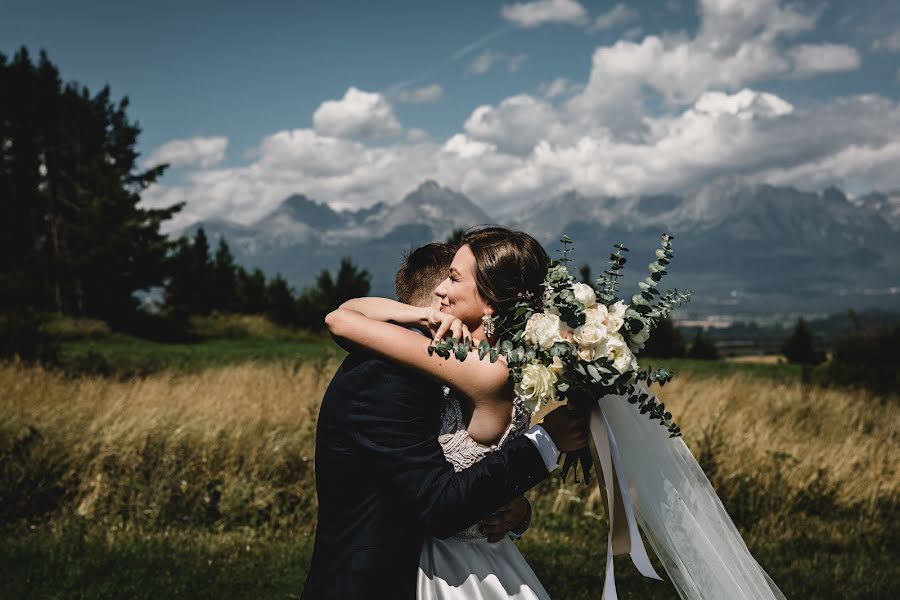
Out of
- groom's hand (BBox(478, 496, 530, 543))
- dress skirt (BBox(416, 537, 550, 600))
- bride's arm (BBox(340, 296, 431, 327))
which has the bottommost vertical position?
dress skirt (BBox(416, 537, 550, 600))

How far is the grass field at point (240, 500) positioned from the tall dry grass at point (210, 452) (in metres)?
0.02

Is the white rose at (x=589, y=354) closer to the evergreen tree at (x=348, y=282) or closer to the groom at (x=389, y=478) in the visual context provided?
the groom at (x=389, y=478)

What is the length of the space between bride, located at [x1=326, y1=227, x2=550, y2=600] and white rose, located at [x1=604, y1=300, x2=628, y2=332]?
12.0 inches

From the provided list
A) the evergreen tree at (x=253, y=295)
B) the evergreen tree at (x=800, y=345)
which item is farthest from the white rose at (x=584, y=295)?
the evergreen tree at (x=253, y=295)

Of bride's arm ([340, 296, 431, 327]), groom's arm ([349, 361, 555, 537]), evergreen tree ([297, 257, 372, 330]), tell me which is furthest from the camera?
evergreen tree ([297, 257, 372, 330])

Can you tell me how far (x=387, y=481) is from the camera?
2244 millimetres

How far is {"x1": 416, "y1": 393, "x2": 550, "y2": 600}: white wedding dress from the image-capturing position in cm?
239

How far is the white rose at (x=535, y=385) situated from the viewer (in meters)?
2.26

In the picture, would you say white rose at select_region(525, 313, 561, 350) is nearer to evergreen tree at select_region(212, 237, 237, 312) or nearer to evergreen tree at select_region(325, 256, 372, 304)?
evergreen tree at select_region(325, 256, 372, 304)

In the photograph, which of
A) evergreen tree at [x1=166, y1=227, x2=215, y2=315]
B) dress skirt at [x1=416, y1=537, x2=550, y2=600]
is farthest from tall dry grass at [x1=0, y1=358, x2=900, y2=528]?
evergreen tree at [x1=166, y1=227, x2=215, y2=315]

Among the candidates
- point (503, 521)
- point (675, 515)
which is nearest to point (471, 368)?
point (503, 521)

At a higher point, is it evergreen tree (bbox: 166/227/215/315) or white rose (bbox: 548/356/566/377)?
evergreen tree (bbox: 166/227/215/315)

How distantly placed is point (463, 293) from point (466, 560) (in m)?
0.94

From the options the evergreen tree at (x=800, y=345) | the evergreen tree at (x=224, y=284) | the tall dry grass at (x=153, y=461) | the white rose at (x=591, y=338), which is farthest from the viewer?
the evergreen tree at (x=224, y=284)
